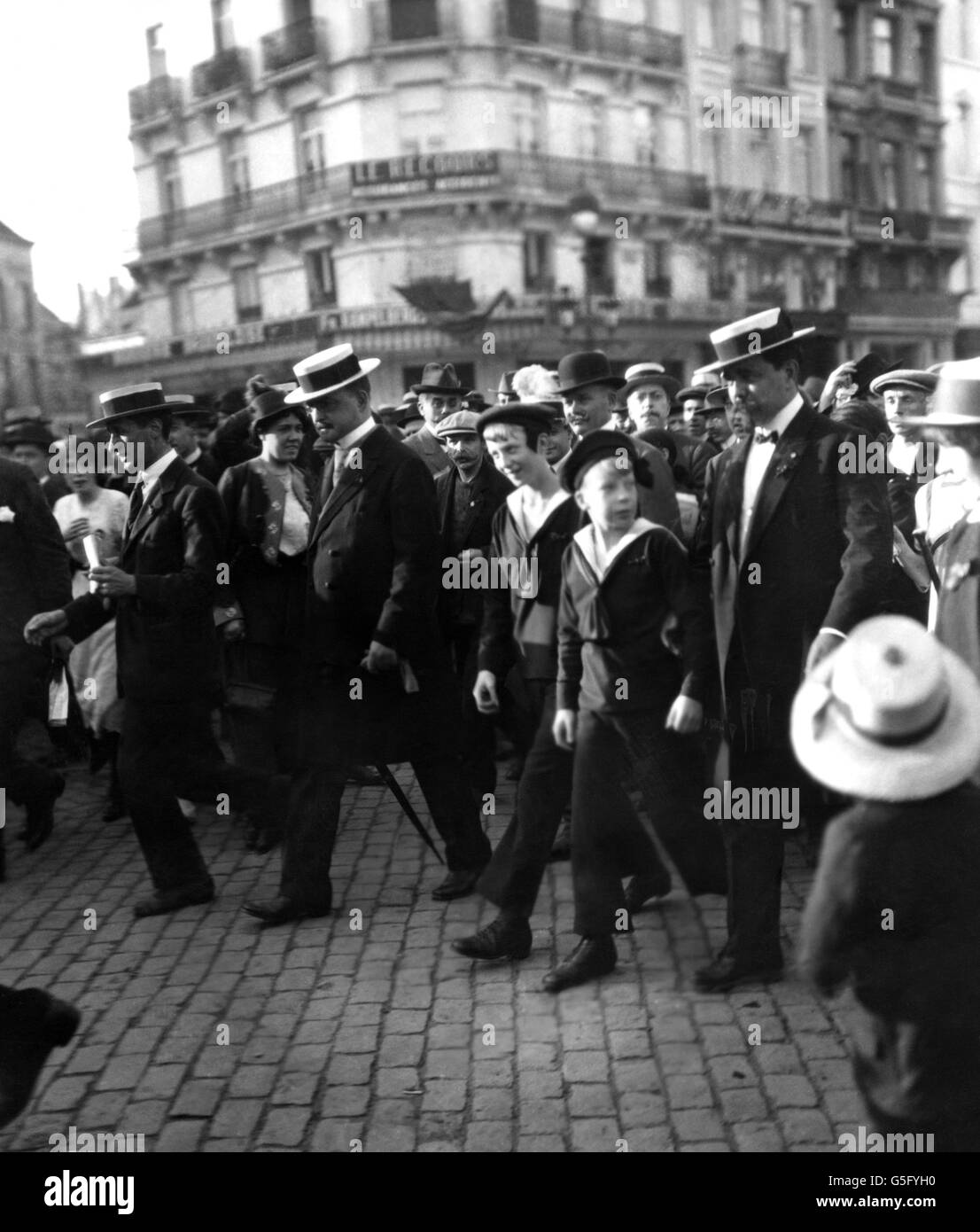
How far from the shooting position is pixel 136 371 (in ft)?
113

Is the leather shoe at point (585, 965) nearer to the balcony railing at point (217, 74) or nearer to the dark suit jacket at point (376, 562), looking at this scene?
the dark suit jacket at point (376, 562)

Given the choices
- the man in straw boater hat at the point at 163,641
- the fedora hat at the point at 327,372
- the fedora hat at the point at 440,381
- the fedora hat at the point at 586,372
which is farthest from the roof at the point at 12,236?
the fedora hat at the point at 440,381

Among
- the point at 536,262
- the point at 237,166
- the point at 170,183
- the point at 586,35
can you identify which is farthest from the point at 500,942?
the point at 586,35

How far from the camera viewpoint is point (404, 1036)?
441 cm

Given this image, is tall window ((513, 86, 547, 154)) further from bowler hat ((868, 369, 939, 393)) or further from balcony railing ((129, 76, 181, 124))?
bowler hat ((868, 369, 939, 393))

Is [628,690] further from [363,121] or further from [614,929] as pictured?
[363,121]

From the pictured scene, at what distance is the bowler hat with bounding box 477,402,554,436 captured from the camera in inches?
195

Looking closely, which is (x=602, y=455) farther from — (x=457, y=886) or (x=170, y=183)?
(x=170, y=183)

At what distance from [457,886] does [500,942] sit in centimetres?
80

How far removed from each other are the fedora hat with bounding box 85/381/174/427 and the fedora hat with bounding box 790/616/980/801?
3683 millimetres

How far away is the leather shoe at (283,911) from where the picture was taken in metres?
5.54

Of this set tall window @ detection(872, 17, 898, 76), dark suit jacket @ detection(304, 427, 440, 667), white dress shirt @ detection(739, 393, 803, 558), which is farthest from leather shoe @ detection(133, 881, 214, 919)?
tall window @ detection(872, 17, 898, 76)

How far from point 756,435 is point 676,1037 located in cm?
191
